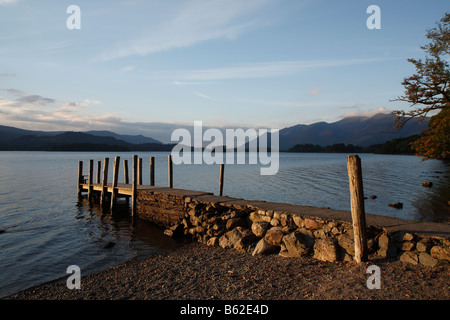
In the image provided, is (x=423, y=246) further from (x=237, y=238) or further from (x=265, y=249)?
(x=237, y=238)

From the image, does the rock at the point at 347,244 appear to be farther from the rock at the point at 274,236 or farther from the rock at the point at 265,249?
the rock at the point at 265,249

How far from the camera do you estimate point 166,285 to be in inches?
283

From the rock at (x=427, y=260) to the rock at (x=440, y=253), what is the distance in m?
0.10

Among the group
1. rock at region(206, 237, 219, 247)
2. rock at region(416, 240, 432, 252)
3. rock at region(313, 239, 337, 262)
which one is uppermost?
rock at region(416, 240, 432, 252)

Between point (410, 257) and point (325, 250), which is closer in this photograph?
point (410, 257)

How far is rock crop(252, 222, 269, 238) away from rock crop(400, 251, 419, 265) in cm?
407

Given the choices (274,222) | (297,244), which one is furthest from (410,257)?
(274,222)

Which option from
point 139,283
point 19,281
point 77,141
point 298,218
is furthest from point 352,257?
point 77,141

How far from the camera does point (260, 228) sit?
975 centimetres

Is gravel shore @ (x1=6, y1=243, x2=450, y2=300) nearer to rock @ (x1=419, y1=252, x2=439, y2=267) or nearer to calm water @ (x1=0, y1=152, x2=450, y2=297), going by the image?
rock @ (x1=419, y1=252, x2=439, y2=267)

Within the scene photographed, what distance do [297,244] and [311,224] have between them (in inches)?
31.2

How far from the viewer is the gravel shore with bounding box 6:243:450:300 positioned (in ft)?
19.0

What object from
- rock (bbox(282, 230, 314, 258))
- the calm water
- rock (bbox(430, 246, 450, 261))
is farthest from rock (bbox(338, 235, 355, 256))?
the calm water
